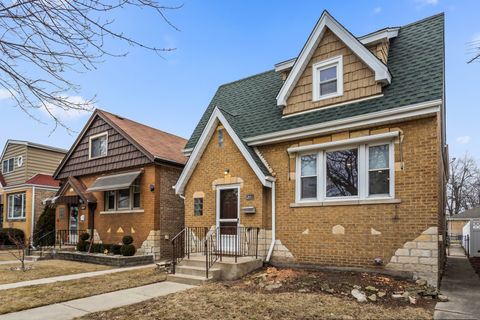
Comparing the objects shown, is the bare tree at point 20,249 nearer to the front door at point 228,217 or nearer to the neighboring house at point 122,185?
the neighboring house at point 122,185

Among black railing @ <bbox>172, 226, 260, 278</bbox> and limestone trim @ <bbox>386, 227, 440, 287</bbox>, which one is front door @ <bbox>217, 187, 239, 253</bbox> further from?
limestone trim @ <bbox>386, 227, 440, 287</bbox>

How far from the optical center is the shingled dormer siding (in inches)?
638

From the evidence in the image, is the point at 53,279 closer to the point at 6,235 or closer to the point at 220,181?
the point at 220,181


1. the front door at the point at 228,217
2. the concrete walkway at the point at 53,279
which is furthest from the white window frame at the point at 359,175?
the concrete walkway at the point at 53,279

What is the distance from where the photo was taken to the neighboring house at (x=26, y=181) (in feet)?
77.9

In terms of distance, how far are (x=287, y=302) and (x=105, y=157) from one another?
13130mm

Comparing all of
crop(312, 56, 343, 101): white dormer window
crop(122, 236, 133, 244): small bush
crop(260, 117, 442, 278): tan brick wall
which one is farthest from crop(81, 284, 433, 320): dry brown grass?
crop(122, 236, 133, 244): small bush

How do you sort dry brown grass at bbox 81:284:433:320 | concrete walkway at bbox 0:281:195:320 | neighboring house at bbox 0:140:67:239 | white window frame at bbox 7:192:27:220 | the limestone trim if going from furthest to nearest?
white window frame at bbox 7:192:27:220 < neighboring house at bbox 0:140:67:239 < the limestone trim < concrete walkway at bbox 0:281:195:320 < dry brown grass at bbox 81:284:433:320

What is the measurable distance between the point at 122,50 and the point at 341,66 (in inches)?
290

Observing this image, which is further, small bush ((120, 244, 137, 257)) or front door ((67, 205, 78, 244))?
front door ((67, 205, 78, 244))

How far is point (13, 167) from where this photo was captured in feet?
87.0

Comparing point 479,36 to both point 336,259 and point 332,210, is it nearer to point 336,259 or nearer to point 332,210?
point 332,210

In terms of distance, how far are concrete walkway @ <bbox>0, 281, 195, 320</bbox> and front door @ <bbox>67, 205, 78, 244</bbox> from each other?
1132cm

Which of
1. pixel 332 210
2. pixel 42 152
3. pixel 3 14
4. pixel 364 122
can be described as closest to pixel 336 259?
pixel 332 210
